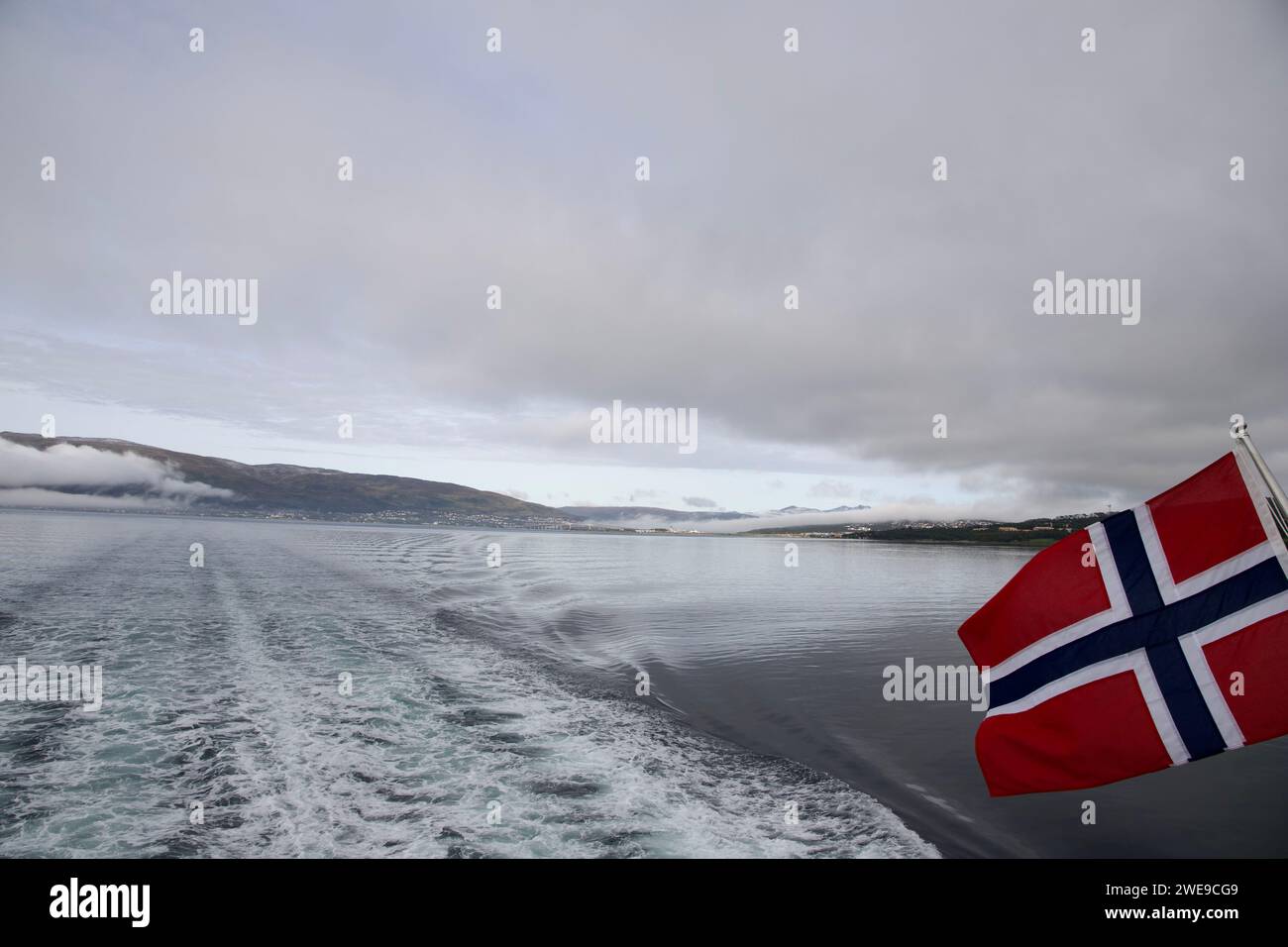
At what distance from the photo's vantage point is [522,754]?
28.7ft

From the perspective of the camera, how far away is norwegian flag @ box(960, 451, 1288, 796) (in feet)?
13.6

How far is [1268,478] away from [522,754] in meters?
8.80

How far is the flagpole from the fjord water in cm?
436

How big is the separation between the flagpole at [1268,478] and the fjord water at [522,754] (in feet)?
14.3

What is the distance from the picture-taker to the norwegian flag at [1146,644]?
164 inches
